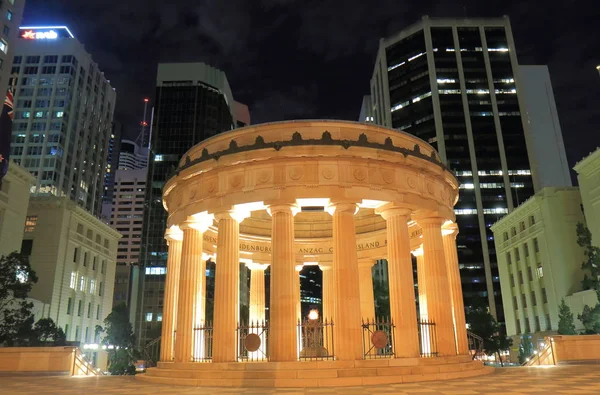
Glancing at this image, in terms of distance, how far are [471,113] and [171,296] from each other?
480 ft

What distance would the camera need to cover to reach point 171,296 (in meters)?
31.8

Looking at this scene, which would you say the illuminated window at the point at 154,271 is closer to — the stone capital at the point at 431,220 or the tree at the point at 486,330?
the tree at the point at 486,330

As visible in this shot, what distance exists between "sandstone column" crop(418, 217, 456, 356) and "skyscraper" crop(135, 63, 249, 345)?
11842 centimetres

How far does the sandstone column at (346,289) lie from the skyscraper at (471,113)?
125 meters

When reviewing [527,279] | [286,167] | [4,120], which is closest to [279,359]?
[286,167]

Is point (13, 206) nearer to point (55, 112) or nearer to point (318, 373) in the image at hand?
point (318, 373)

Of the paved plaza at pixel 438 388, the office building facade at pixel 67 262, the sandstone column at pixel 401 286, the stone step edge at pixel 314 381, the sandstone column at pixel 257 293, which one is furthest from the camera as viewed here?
the office building facade at pixel 67 262

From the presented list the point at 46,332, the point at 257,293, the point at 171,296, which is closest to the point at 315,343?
the point at 171,296

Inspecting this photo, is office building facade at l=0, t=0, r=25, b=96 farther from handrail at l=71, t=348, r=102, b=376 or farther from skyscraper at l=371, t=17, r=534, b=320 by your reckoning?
skyscraper at l=371, t=17, r=534, b=320

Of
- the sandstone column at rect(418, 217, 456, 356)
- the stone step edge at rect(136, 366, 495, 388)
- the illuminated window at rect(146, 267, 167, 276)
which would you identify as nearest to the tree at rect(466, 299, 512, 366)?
the sandstone column at rect(418, 217, 456, 356)

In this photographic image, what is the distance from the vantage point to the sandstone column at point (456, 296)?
2908 centimetres

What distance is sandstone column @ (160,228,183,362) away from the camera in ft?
100

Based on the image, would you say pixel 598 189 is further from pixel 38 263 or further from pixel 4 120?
pixel 38 263

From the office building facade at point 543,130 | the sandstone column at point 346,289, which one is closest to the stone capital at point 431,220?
the sandstone column at point 346,289
